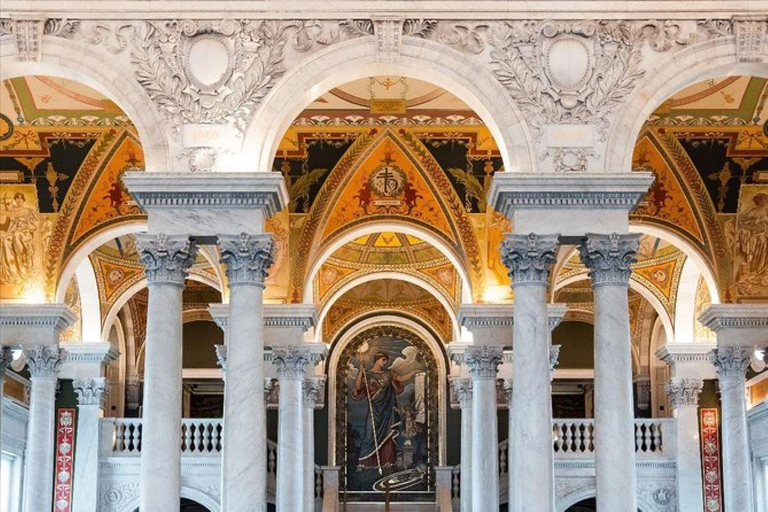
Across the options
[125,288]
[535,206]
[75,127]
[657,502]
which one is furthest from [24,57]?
[657,502]

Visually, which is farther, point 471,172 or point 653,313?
point 653,313

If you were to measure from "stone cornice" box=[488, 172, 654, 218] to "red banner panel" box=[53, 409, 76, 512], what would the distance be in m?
12.9

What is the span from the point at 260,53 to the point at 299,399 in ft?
25.6

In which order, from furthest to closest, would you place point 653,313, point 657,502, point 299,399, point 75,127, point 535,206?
point 653,313, point 657,502, point 299,399, point 75,127, point 535,206

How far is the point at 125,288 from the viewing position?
25484 millimetres

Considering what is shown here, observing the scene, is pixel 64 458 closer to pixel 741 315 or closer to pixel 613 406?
pixel 741 315

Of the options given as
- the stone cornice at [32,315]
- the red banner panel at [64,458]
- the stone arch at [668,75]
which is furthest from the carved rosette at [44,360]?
the stone arch at [668,75]

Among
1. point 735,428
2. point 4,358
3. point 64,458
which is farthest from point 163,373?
point 64,458

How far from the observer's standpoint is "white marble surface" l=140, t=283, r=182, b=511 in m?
14.4

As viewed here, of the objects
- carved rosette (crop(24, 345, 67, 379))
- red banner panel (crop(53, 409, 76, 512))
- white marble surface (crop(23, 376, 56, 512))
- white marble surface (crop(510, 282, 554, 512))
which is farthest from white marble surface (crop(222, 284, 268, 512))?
red banner panel (crop(53, 409, 76, 512))

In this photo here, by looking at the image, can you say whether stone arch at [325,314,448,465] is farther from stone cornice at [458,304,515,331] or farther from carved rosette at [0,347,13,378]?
carved rosette at [0,347,13,378]

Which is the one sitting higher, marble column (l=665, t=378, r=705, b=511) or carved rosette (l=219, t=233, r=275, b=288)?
carved rosette (l=219, t=233, r=275, b=288)

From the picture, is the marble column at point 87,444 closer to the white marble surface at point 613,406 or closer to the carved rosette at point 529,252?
the carved rosette at point 529,252

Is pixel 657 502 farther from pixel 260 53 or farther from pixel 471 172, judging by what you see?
pixel 260 53
